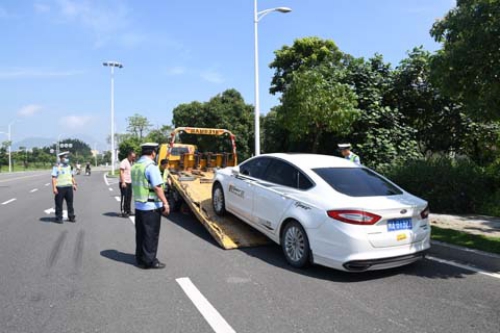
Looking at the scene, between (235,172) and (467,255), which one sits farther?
(235,172)

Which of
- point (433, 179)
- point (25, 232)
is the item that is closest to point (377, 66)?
point (433, 179)

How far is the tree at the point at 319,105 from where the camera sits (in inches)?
537

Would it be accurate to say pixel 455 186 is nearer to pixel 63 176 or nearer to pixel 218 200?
pixel 218 200

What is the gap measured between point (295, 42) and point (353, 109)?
1257cm

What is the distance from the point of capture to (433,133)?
50.5 feet

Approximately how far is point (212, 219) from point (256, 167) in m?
1.48

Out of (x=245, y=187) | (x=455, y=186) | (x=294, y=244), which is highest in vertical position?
(x=245, y=187)

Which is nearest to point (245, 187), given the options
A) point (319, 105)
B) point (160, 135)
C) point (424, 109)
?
point (319, 105)

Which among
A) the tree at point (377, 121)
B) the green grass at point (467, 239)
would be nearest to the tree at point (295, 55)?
the tree at point (377, 121)

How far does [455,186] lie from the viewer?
996 cm

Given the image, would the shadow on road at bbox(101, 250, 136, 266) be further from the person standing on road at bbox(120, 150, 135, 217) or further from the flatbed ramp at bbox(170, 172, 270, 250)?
the person standing on road at bbox(120, 150, 135, 217)

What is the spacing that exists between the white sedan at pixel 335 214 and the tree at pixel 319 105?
24.4ft

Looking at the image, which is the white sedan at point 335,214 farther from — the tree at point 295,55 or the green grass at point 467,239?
the tree at point 295,55

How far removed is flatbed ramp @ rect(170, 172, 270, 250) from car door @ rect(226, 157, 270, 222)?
13.0 inches
